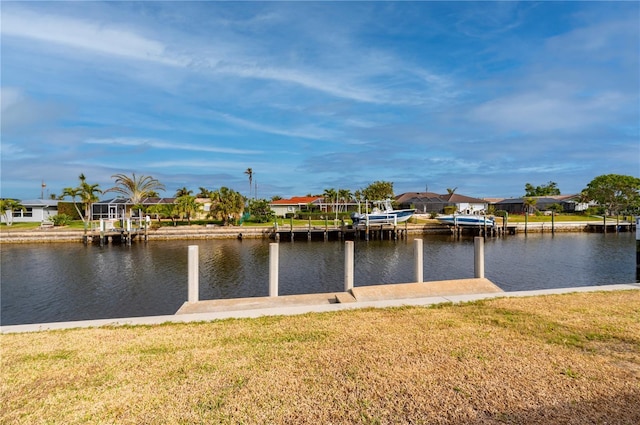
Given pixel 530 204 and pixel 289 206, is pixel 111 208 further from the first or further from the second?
pixel 530 204

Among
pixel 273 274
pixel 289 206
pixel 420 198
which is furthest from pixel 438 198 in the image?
pixel 273 274

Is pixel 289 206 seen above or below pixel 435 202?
below

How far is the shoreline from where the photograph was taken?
38875 mm

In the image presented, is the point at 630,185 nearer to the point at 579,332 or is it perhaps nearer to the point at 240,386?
the point at 579,332

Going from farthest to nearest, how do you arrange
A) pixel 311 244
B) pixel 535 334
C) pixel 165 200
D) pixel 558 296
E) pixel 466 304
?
pixel 165 200 → pixel 311 244 → pixel 558 296 → pixel 466 304 → pixel 535 334

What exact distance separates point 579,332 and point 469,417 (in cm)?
361

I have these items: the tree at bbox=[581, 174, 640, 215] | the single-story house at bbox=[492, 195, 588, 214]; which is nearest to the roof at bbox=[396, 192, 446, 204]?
the single-story house at bbox=[492, 195, 588, 214]

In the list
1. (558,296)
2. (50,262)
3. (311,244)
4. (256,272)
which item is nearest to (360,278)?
(256,272)

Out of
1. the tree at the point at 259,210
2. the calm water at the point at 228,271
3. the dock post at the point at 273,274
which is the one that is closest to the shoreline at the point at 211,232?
the calm water at the point at 228,271

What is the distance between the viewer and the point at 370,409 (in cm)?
358

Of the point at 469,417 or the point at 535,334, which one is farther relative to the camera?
the point at 535,334

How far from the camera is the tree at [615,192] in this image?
6744 centimetres

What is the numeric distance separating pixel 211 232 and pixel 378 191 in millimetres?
44225

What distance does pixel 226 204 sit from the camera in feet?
156
